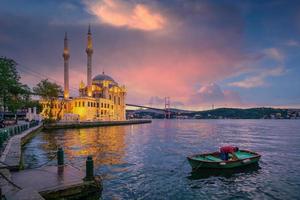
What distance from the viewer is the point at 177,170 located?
23.3 meters

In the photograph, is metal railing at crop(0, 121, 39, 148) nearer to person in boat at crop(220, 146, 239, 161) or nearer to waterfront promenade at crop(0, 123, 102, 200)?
waterfront promenade at crop(0, 123, 102, 200)

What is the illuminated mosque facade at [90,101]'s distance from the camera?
121 meters

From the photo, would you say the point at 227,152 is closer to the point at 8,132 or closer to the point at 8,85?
the point at 8,132

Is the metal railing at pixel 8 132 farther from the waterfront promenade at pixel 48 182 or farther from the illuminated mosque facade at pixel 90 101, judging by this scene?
the illuminated mosque facade at pixel 90 101

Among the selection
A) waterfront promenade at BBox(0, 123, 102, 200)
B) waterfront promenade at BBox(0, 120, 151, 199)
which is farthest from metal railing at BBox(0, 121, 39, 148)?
waterfront promenade at BBox(0, 123, 102, 200)

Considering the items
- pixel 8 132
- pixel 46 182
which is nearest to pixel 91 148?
pixel 8 132

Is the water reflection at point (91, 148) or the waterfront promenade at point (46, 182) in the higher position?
the waterfront promenade at point (46, 182)

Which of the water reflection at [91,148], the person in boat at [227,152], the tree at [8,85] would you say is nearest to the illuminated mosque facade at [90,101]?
the tree at [8,85]

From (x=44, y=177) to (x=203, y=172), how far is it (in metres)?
12.9

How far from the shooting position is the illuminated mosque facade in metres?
121

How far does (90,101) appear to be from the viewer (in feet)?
410

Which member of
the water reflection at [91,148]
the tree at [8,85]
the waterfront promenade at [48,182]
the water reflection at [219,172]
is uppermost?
the tree at [8,85]

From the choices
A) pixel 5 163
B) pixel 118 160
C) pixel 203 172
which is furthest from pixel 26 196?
pixel 118 160

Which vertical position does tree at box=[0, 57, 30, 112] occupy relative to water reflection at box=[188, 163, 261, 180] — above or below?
above
